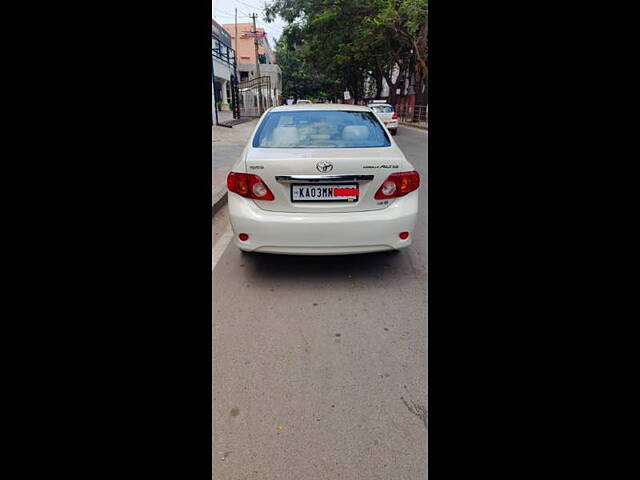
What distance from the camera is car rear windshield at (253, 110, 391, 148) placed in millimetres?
3838

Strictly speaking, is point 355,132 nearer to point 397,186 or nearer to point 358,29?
point 397,186

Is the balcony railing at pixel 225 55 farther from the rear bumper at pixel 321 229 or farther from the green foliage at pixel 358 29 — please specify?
the rear bumper at pixel 321 229

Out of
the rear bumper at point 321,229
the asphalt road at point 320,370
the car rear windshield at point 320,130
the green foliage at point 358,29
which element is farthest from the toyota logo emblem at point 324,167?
the green foliage at point 358,29

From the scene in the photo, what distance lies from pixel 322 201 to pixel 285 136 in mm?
918

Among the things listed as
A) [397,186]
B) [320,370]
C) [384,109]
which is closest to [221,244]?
[397,186]

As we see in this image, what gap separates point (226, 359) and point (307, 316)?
2.31ft

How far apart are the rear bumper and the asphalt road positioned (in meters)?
0.35

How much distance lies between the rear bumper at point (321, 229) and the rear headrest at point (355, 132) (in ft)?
2.64

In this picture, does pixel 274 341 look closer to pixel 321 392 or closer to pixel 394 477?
pixel 321 392

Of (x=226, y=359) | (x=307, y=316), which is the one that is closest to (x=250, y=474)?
(x=226, y=359)

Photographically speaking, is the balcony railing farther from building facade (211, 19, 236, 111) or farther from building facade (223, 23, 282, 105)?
building facade (223, 23, 282, 105)

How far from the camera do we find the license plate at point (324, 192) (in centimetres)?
334

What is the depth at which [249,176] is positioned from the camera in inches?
134

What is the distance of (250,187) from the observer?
3.41 m
